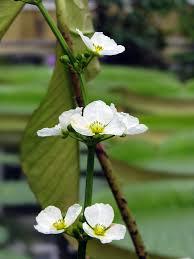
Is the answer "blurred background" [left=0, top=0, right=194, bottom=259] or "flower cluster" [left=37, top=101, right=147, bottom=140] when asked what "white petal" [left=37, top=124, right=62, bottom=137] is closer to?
"flower cluster" [left=37, top=101, right=147, bottom=140]


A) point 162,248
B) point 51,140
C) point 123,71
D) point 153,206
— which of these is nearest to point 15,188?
point 153,206

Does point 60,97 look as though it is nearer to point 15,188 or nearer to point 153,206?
point 153,206

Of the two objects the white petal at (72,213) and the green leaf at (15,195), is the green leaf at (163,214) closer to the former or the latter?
the green leaf at (15,195)

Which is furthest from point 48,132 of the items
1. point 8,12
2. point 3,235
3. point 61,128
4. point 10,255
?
point 3,235

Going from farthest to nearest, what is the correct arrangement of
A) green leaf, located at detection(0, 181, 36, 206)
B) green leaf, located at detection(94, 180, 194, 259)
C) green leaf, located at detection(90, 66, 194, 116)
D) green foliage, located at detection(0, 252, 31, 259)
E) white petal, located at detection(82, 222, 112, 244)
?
green leaf, located at detection(90, 66, 194, 116), green leaf, located at detection(0, 181, 36, 206), green foliage, located at detection(0, 252, 31, 259), green leaf, located at detection(94, 180, 194, 259), white petal, located at detection(82, 222, 112, 244)

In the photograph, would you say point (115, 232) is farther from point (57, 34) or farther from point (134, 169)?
point (134, 169)

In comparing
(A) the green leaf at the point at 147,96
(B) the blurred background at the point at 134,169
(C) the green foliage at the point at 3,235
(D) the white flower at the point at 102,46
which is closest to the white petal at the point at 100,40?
(D) the white flower at the point at 102,46

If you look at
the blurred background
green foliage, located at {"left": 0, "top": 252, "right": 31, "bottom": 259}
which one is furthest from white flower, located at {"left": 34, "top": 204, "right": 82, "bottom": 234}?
green foliage, located at {"left": 0, "top": 252, "right": 31, "bottom": 259}
